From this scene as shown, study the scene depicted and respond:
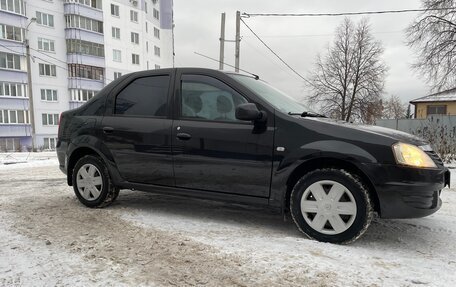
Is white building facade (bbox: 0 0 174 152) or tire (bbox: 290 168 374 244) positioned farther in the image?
white building facade (bbox: 0 0 174 152)

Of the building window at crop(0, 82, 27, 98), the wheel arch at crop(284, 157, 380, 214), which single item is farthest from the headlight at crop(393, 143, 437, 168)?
the building window at crop(0, 82, 27, 98)

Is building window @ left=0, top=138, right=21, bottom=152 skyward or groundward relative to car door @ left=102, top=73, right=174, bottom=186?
groundward

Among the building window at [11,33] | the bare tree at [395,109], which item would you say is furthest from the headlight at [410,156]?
the bare tree at [395,109]

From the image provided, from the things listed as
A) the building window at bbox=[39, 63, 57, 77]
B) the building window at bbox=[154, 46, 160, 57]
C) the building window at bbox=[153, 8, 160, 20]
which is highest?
the building window at bbox=[153, 8, 160, 20]

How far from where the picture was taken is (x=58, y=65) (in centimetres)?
3856

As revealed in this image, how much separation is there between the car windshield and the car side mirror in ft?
0.94

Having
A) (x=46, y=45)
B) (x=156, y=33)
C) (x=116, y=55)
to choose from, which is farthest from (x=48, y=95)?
(x=156, y=33)

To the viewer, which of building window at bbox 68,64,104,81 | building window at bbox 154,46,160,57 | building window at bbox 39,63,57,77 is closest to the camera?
building window at bbox 39,63,57,77

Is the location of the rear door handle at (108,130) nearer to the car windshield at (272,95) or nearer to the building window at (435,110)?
the car windshield at (272,95)

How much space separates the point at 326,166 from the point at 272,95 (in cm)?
111

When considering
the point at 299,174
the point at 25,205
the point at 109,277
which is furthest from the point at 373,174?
the point at 25,205

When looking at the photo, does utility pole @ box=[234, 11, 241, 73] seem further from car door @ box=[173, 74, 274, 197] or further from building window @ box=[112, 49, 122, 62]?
building window @ box=[112, 49, 122, 62]

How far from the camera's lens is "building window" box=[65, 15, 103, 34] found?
39156 millimetres

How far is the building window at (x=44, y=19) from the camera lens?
3709 cm
